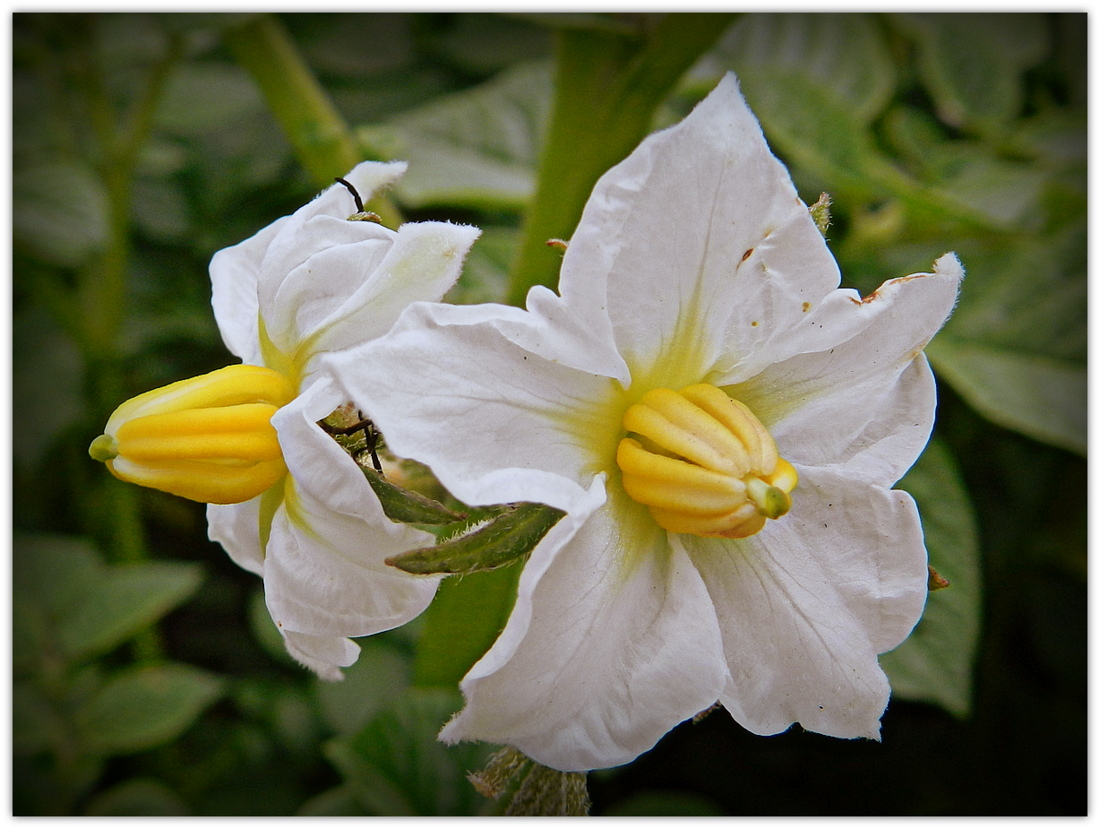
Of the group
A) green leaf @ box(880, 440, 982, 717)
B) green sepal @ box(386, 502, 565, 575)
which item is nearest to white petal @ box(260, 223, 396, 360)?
green sepal @ box(386, 502, 565, 575)

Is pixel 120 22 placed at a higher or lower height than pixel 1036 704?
higher

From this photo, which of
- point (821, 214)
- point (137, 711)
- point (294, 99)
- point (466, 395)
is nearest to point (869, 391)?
point (821, 214)

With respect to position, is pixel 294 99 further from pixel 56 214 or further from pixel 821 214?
pixel 821 214

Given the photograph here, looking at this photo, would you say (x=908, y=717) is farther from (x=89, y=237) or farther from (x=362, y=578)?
(x=89, y=237)

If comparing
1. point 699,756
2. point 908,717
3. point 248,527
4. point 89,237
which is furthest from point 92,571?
point 908,717

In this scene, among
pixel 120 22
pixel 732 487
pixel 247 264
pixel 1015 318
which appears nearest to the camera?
pixel 732 487

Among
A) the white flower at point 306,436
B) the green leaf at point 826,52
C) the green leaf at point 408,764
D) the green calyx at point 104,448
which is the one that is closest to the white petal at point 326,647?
the white flower at point 306,436
